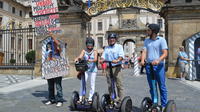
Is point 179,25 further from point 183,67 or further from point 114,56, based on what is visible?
point 114,56

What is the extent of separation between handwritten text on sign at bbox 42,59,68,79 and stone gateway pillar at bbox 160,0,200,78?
844cm

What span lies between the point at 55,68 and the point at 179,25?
929 centimetres

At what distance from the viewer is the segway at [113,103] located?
517 cm

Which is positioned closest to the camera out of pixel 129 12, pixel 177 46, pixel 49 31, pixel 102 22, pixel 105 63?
pixel 105 63

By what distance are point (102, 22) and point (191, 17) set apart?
42439 millimetres

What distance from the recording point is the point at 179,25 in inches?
543

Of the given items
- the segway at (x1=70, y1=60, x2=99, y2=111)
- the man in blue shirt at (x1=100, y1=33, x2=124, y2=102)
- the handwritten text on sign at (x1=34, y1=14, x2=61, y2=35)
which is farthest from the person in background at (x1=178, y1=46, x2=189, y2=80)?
the segway at (x1=70, y1=60, x2=99, y2=111)

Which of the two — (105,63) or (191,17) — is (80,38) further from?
(105,63)

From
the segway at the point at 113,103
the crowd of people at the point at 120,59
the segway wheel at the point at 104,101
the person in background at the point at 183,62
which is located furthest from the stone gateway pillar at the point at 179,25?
the segway wheel at the point at 104,101

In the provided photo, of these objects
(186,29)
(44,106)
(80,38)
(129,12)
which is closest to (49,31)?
(44,106)

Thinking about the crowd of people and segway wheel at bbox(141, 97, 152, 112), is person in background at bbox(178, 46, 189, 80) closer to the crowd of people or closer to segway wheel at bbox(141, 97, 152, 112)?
the crowd of people

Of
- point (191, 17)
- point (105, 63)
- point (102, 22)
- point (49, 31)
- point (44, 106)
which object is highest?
point (102, 22)

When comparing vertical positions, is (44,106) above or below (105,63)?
below

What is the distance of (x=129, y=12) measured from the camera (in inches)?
2045
